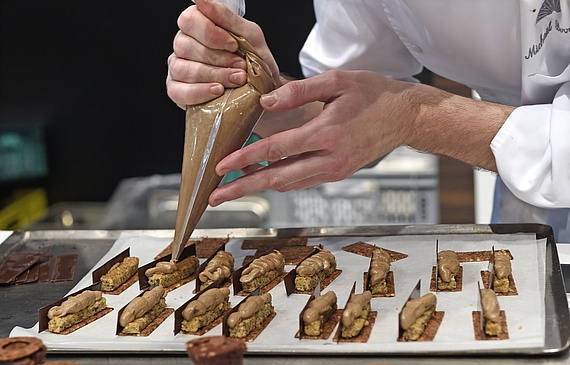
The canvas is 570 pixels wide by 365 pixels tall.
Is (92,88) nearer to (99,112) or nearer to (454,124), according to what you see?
(99,112)

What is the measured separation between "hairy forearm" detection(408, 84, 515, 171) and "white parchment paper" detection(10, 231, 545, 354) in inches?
10.5

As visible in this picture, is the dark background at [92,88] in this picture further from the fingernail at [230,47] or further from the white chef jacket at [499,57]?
the fingernail at [230,47]

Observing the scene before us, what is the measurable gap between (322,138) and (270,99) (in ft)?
0.49

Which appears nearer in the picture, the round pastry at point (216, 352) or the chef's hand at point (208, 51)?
the round pastry at point (216, 352)

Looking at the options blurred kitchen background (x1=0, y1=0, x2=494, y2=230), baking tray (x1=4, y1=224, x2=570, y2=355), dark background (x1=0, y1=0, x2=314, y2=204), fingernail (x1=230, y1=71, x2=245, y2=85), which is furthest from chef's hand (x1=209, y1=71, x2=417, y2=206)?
dark background (x1=0, y1=0, x2=314, y2=204)

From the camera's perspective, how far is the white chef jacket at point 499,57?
2.13 meters

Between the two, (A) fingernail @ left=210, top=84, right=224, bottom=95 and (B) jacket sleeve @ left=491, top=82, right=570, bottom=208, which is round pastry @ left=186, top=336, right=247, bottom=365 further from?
(B) jacket sleeve @ left=491, top=82, right=570, bottom=208

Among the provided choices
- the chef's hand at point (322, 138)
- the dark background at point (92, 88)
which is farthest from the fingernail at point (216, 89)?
the dark background at point (92, 88)

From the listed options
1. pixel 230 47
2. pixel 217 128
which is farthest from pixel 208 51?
pixel 217 128

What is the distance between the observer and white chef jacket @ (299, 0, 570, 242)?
2127mm

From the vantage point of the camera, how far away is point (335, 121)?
197cm

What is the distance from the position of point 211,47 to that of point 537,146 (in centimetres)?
84

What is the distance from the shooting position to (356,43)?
109 inches

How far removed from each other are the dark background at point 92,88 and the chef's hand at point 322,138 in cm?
267
